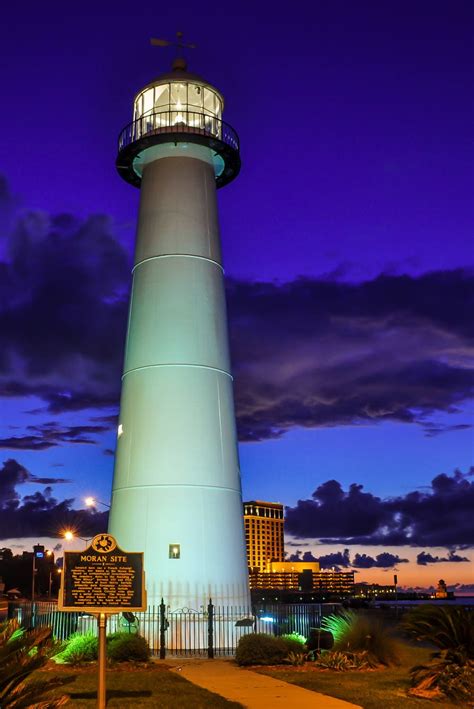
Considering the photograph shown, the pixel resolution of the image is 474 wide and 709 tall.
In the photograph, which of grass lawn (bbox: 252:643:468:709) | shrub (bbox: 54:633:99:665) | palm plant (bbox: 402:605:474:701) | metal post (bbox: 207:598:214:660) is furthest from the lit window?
palm plant (bbox: 402:605:474:701)

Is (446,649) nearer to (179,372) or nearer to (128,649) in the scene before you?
(128,649)

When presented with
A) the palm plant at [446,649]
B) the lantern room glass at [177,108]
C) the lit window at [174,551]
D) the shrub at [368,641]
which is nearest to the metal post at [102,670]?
the palm plant at [446,649]

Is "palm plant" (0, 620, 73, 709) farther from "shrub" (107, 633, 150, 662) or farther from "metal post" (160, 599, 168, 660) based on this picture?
"metal post" (160, 599, 168, 660)

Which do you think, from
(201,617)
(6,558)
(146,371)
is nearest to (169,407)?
(146,371)

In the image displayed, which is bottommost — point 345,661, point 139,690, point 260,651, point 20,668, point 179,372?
point 139,690

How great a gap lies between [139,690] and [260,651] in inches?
188

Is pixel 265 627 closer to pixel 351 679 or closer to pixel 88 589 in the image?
pixel 351 679

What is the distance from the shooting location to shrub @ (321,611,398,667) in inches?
752

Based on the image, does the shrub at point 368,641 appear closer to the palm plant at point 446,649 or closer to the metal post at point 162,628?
the palm plant at point 446,649

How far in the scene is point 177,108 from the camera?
27.4m

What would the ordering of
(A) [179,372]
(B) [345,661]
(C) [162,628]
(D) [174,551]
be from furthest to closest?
1. (A) [179,372]
2. (D) [174,551]
3. (C) [162,628]
4. (B) [345,661]

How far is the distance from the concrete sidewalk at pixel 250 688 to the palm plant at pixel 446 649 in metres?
1.90

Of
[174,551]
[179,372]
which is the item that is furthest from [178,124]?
[174,551]

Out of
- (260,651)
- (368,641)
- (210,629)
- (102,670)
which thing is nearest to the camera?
(102,670)
